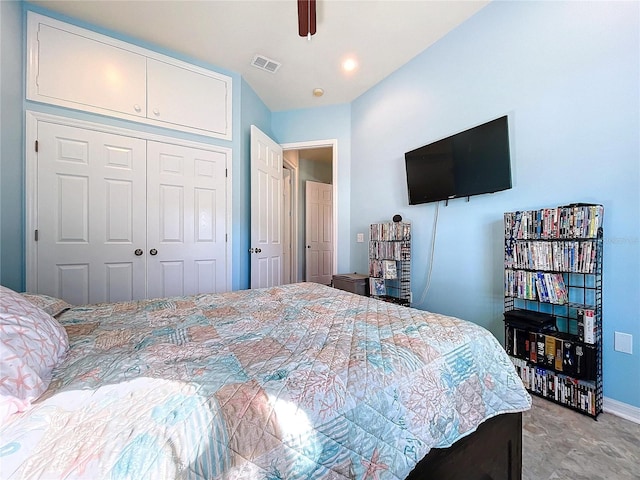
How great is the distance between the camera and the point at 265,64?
284cm

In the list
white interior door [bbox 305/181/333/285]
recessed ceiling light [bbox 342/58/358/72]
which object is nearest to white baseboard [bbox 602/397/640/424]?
recessed ceiling light [bbox 342/58/358/72]

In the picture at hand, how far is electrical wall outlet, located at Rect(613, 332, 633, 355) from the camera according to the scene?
5.03 feet

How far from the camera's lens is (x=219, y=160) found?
295 centimetres

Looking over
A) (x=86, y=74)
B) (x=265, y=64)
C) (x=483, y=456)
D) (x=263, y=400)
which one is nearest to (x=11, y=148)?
(x=86, y=74)

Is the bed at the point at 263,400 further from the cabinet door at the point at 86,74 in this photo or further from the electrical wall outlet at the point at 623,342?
the cabinet door at the point at 86,74

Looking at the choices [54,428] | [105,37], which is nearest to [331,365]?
[54,428]

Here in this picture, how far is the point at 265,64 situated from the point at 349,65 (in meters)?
0.88

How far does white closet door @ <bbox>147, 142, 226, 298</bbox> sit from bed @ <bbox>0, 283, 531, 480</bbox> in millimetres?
1494

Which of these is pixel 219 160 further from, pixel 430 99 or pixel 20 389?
pixel 20 389

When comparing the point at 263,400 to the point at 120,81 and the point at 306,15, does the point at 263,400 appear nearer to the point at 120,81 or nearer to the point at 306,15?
the point at 306,15

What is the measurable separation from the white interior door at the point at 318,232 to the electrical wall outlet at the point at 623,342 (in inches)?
158

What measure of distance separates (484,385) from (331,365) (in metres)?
0.60

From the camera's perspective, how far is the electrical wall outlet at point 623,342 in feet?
5.03

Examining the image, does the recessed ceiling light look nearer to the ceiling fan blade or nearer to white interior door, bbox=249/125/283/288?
the ceiling fan blade
